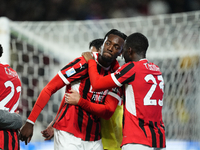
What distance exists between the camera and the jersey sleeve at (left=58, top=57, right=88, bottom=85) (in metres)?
2.15

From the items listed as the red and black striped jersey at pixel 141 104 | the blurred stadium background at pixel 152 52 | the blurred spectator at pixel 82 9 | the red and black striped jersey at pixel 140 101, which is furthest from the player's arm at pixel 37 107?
the blurred spectator at pixel 82 9

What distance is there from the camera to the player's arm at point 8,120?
1880mm

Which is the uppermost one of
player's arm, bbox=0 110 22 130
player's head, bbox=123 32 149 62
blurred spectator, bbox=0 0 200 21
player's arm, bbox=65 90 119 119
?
blurred spectator, bbox=0 0 200 21

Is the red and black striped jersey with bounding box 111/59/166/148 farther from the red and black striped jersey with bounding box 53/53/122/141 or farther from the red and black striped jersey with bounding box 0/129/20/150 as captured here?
the red and black striped jersey with bounding box 0/129/20/150

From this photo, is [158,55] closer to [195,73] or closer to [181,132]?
[195,73]

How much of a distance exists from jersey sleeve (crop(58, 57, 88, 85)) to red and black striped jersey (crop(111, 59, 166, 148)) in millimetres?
334

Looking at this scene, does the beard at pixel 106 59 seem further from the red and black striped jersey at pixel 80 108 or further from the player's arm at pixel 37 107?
the player's arm at pixel 37 107

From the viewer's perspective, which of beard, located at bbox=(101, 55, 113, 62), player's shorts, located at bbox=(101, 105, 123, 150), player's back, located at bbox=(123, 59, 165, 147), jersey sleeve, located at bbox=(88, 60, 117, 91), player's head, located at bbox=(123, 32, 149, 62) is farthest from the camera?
player's shorts, located at bbox=(101, 105, 123, 150)

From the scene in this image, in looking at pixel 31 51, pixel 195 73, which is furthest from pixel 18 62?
pixel 195 73

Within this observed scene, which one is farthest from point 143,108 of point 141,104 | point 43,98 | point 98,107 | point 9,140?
point 9,140

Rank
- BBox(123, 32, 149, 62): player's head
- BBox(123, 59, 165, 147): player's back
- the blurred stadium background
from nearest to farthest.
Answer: BBox(123, 59, 165, 147): player's back, BBox(123, 32, 149, 62): player's head, the blurred stadium background

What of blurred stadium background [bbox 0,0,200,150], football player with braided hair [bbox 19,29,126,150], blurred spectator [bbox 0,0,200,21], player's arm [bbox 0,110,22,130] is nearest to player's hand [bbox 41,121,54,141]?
football player with braided hair [bbox 19,29,126,150]

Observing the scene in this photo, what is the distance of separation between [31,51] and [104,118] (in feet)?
8.54

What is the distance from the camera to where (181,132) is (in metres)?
4.85
